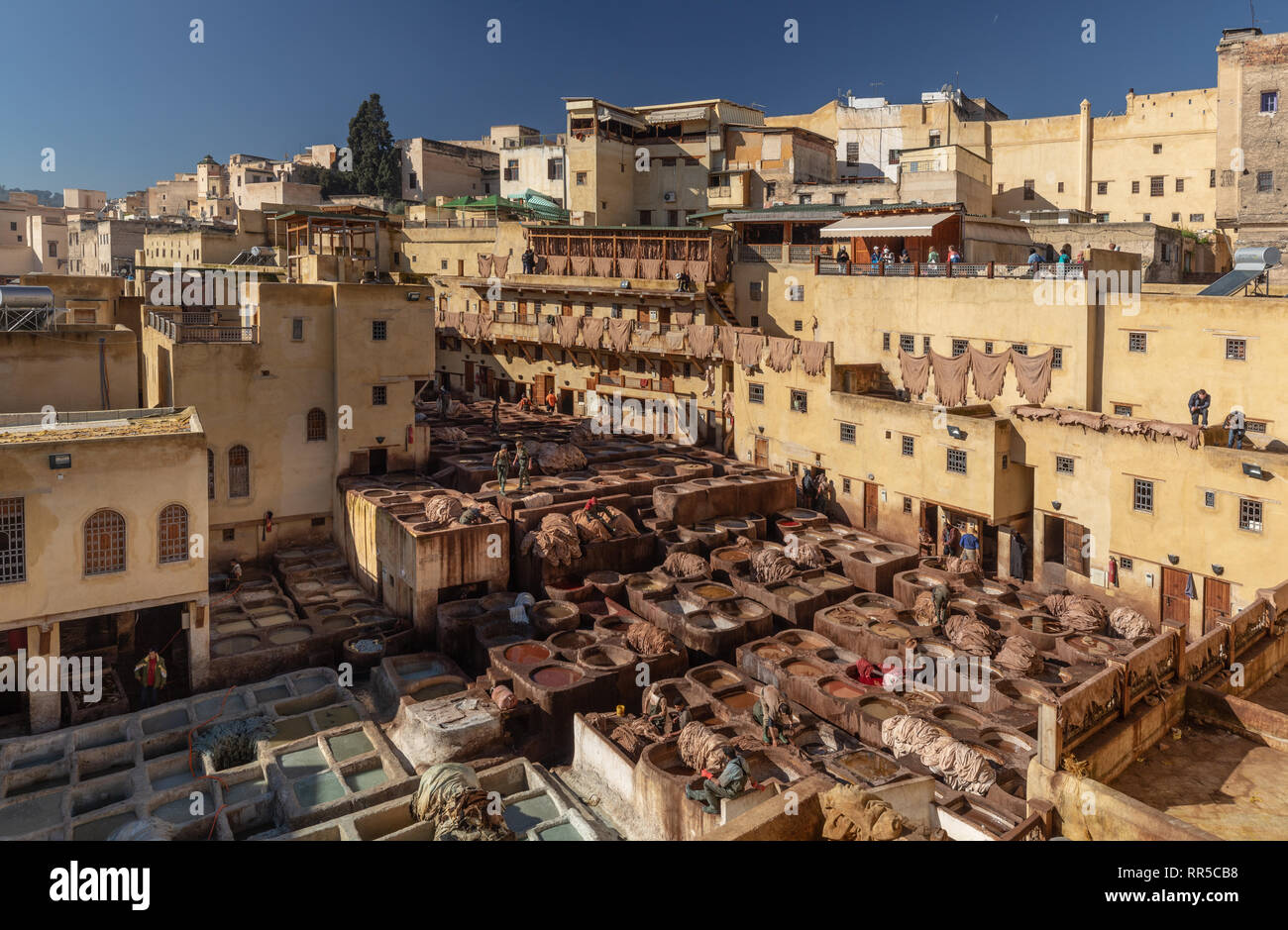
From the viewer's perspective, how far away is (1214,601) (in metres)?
24.8

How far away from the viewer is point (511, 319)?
5038 cm

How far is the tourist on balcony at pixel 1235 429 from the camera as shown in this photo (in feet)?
82.1

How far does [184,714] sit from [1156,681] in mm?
20468

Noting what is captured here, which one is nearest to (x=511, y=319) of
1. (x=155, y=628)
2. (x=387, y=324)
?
(x=387, y=324)

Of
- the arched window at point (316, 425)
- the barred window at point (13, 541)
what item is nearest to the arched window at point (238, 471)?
the arched window at point (316, 425)

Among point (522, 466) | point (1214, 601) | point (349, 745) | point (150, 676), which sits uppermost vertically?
point (522, 466)

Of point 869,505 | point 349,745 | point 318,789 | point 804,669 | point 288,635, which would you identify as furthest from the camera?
point 869,505

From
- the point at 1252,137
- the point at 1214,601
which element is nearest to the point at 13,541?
the point at 1214,601

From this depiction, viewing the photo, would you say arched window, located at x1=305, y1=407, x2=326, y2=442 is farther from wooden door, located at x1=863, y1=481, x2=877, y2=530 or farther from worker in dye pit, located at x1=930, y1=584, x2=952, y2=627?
worker in dye pit, located at x1=930, y1=584, x2=952, y2=627

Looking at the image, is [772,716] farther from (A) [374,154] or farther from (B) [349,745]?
(A) [374,154]

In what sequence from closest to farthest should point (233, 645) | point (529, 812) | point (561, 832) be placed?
point (561, 832) → point (529, 812) → point (233, 645)

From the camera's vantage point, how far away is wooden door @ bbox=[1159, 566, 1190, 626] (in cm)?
2541

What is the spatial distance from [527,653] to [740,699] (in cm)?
572

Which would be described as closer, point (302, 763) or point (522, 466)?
point (302, 763)
